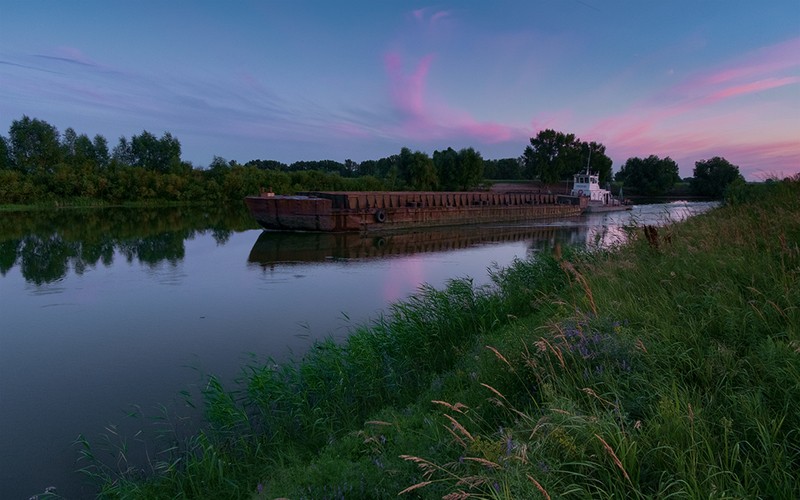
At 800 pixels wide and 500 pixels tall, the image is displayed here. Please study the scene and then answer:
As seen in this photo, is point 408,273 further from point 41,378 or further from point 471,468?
point 471,468

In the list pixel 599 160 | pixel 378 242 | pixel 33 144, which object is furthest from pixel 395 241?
pixel 599 160

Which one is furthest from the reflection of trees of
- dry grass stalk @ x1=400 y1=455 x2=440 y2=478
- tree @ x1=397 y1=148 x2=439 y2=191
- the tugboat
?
the tugboat

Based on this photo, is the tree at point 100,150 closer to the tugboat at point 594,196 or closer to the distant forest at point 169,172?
the distant forest at point 169,172

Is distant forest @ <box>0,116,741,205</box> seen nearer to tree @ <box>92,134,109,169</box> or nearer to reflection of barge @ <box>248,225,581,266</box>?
tree @ <box>92,134,109,169</box>

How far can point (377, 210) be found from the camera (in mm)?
33156

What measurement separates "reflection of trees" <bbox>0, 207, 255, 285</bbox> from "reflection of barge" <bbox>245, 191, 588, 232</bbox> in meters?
3.87

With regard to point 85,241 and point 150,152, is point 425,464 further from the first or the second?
point 150,152

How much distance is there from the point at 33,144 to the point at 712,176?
4779 inches

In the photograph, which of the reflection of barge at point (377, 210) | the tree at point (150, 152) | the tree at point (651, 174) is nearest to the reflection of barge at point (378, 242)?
the reflection of barge at point (377, 210)

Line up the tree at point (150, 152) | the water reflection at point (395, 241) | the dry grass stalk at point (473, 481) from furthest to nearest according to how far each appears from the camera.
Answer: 1. the tree at point (150, 152)
2. the water reflection at point (395, 241)
3. the dry grass stalk at point (473, 481)

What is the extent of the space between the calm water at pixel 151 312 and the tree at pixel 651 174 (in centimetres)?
9522

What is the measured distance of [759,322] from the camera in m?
3.85

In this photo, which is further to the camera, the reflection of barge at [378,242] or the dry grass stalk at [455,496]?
the reflection of barge at [378,242]

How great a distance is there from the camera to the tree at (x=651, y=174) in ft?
352
